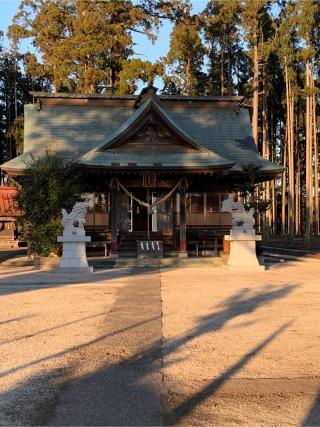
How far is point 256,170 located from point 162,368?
14543 millimetres

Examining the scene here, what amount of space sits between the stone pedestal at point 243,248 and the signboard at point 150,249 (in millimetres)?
2721

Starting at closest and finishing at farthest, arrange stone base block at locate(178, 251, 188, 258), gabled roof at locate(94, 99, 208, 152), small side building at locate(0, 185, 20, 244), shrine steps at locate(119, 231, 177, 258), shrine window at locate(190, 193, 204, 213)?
1. stone base block at locate(178, 251, 188, 258)
2. gabled roof at locate(94, 99, 208, 152)
3. shrine steps at locate(119, 231, 177, 258)
4. shrine window at locate(190, 193, 204, 213)
5. small side building at locate(0, 185, 20, 244)

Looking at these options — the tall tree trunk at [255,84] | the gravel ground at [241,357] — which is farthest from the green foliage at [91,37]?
the gravel ground at [241,357]

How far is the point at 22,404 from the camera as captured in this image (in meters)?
4.06

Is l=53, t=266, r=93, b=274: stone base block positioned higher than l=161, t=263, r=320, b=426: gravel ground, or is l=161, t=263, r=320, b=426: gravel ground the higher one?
l=53, t=266, r=93, b=274: stone base block

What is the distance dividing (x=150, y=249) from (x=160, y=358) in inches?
495

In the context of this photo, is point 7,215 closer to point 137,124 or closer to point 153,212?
point 153,212

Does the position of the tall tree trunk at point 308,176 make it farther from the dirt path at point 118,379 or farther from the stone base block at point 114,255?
the dirt path at point 118,379

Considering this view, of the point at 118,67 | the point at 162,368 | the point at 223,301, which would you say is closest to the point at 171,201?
the point at 223,301

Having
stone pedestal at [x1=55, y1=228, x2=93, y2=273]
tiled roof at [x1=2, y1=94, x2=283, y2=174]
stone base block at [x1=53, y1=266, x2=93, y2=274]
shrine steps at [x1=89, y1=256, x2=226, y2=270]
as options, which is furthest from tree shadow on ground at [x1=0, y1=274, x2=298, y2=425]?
tiled roof at [x1=2, y1=94, x2=283, y2=174]

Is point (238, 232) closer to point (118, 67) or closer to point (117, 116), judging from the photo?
point (117, 116)

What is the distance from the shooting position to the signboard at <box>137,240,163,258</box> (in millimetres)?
17938

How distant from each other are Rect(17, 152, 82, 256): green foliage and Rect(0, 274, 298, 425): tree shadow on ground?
840 cm

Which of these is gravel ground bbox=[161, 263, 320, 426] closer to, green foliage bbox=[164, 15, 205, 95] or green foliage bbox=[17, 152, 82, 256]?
green foliage bbox=[17, 152, 82, 256]
